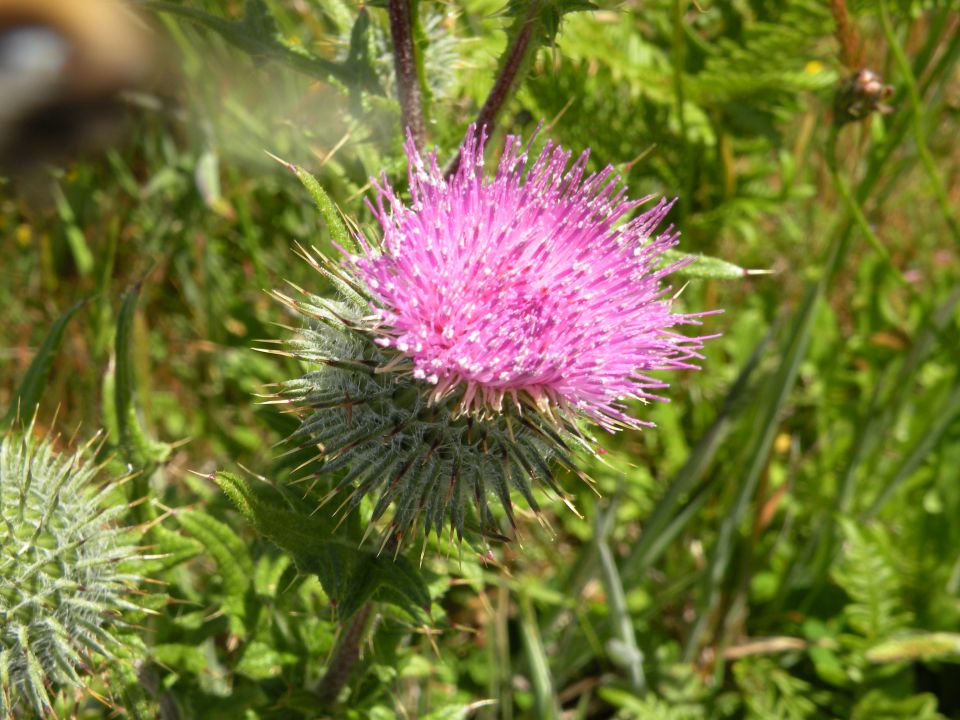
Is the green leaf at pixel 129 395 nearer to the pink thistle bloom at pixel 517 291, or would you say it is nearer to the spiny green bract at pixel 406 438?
the spiny green bract at pixel 406 438

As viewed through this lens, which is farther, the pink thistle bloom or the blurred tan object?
→ the blurred tan object

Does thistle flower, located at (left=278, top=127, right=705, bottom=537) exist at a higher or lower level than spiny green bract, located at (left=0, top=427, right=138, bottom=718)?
higher

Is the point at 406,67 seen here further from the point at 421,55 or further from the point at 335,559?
the point at 335,559

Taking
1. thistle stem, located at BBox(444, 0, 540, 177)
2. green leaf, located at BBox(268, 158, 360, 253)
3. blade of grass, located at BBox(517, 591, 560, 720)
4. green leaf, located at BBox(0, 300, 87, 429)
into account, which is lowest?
blade of grass, located at BBox(517, 591, 560, 720)

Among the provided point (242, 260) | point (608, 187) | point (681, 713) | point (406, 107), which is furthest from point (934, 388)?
point (242, 260)

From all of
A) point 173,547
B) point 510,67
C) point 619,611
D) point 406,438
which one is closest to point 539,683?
point 619,611

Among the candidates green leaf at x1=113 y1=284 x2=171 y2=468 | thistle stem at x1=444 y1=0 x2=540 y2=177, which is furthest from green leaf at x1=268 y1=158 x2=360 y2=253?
green leaf at x1=113 y1=284 x2=171 y2=468

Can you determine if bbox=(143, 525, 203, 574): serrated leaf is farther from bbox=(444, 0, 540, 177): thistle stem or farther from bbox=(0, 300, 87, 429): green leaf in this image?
bbox=(444, 0, 540, 177): thistle stem
